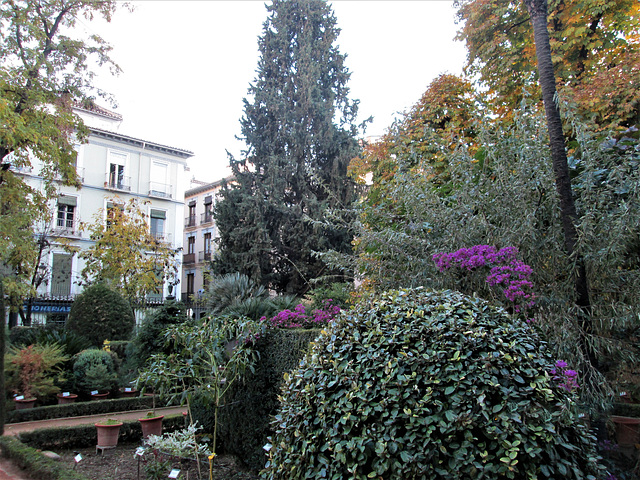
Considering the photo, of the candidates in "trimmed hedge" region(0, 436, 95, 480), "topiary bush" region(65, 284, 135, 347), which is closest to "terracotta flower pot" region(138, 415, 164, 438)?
"trimmed hedge" region(0, 436, 95, 480)

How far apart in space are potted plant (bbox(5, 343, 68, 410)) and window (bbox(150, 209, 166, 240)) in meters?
21.1

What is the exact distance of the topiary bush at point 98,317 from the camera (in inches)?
547

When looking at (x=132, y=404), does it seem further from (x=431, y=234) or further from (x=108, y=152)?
(x=108, y=152)

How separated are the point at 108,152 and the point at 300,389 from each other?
29746mm

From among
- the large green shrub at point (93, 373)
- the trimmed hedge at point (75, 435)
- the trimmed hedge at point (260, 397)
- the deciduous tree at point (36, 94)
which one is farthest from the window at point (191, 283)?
the trimmed hedge at point (260, 397)

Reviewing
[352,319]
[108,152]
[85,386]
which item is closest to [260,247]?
[85,386]

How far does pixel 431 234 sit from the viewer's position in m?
5.34

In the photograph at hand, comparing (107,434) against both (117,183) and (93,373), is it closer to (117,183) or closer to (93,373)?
(93,373)

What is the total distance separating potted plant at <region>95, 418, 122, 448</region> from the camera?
6.57m

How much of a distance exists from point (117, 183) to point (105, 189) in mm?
1045

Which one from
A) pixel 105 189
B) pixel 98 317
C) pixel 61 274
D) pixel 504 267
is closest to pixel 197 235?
pixel 105 189

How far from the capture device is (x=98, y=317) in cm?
1399

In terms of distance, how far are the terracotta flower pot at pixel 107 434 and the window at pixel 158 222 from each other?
81.0 ft

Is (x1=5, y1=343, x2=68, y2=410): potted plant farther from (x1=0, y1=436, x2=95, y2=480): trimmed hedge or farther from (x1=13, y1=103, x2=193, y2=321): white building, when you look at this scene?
(x1=13, y1=103, x2=193, y2=321): white building
